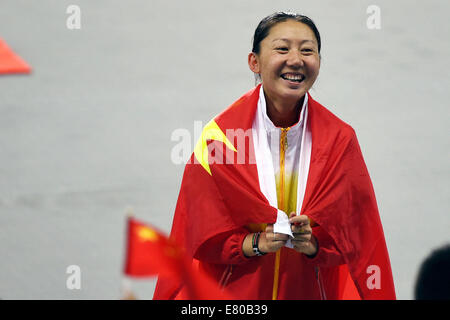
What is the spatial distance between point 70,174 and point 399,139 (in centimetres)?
177

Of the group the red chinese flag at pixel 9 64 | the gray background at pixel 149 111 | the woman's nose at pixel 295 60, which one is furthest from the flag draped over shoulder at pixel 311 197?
the gray background at pixel 149 111

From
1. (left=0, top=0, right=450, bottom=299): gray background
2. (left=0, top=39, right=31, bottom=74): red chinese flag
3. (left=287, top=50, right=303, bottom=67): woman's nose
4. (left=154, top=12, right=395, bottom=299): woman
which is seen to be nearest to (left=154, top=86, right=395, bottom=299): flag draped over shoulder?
(left=154, top=12, right=395, bottom=299): woman

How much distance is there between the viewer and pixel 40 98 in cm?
555

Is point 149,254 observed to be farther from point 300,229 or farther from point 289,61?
point 289,61

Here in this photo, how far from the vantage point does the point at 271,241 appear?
2.16 meters

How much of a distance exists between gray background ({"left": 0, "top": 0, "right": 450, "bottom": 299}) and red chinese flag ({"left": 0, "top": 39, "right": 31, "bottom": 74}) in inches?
A: 72.0

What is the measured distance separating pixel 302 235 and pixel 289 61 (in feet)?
1.41

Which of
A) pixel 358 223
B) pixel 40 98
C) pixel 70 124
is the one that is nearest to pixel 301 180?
pixel 358 223

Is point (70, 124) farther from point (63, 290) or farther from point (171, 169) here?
point (63, 290)

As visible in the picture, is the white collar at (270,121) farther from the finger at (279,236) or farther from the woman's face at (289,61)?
the finger at (279,236)

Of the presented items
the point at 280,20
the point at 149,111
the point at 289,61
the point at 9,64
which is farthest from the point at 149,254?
the point at 149,111

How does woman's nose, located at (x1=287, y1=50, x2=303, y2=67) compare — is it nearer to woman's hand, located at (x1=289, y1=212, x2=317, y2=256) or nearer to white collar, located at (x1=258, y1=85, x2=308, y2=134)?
white collar, located at (x1=258, y1=85, x2=308, y2=134)
